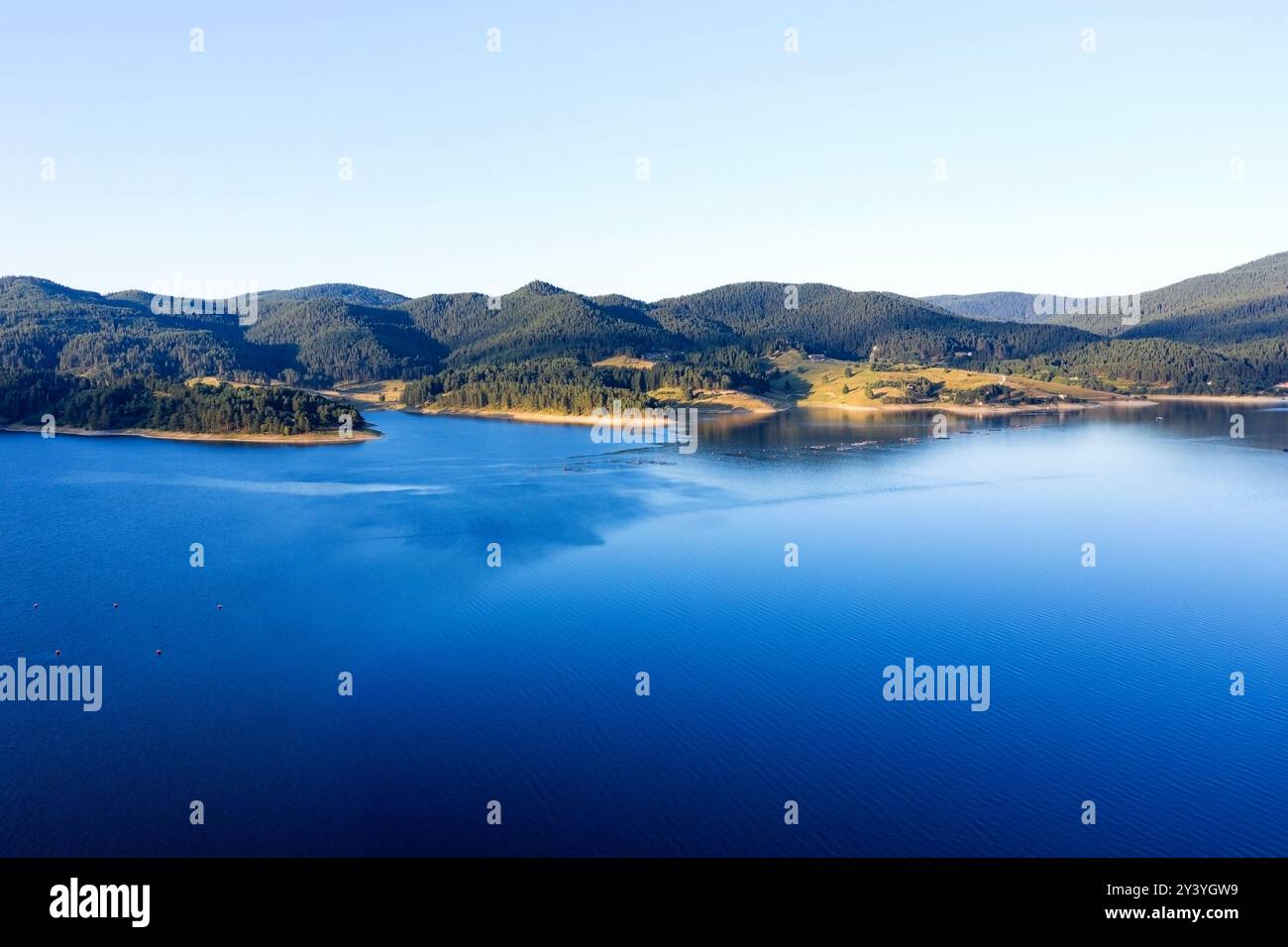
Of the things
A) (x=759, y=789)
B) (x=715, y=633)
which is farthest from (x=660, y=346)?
(x=759, y=789)

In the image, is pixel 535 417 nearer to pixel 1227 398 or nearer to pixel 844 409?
pixel 844 409

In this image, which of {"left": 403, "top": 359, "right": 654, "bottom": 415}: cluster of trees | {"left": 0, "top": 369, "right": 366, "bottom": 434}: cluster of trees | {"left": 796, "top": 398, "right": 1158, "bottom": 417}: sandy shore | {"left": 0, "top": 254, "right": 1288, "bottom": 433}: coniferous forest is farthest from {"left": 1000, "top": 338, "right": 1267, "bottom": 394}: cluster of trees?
{"left": 0, "top": 369, "right": 366, "bottom": 434}: cluster of trees

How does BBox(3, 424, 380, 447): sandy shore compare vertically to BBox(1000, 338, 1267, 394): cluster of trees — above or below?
below

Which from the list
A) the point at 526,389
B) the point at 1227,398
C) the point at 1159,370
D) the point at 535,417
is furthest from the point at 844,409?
the point at 1227,398

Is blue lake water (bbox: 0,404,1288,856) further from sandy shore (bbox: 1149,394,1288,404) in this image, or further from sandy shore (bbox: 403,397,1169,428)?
sandy shore (bbox: 1149,394,1288,404)

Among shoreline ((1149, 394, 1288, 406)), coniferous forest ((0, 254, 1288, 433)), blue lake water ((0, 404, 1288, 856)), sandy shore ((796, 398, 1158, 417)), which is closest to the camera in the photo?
blue lake water ((0, 404, 1288, 856))

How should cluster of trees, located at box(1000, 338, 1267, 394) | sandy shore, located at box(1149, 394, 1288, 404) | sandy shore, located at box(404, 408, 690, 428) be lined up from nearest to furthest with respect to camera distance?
sandy shore, located at box(404, 408, 690, 428) < sandy shore, located at box(1149, 394, 1288, 404) < cluster of trees, located at box(1000, 338, 1267, 394)

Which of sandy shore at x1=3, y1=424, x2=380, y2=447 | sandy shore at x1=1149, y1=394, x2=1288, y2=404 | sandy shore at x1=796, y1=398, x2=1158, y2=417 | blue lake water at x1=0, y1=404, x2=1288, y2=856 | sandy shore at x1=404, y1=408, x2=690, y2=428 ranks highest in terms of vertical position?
sandy shore at x1=1149, y1=394, x2=1288, y2=404

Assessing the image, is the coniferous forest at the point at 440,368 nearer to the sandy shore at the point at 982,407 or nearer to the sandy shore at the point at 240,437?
the sandy shore at the point at 240,437
